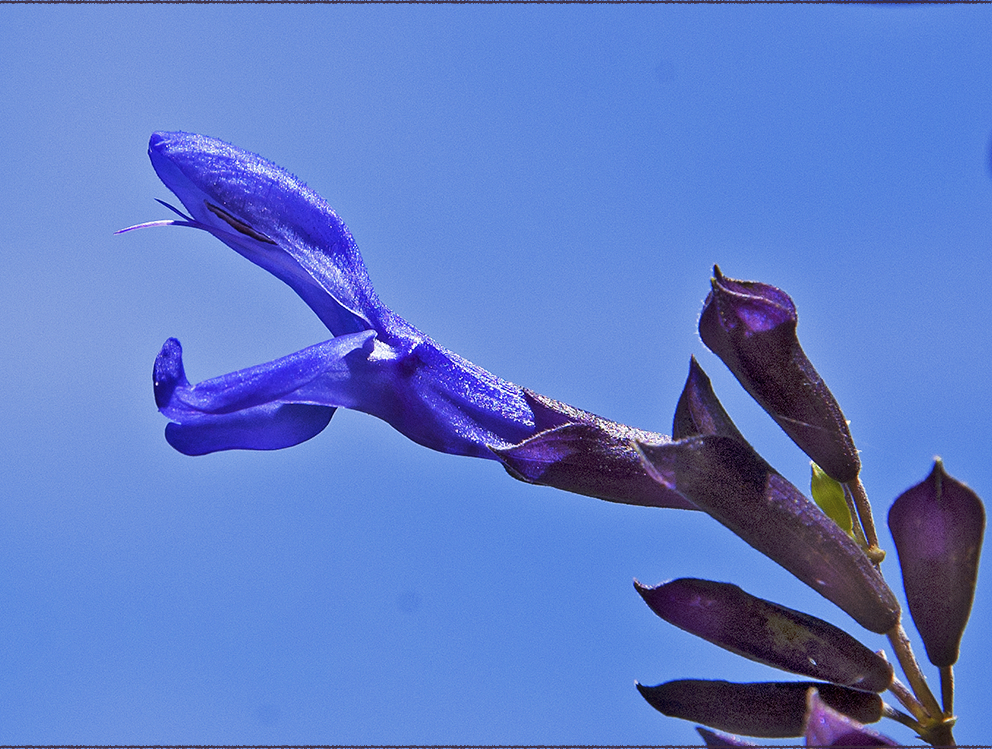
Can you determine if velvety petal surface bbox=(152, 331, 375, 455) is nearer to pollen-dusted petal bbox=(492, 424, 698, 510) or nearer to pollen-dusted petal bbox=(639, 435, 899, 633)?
pollen-dusted petal bbox=(492, 424, 698, 510)

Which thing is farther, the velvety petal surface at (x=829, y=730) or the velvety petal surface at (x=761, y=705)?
the velvety petal surface at (x=761, y=705)

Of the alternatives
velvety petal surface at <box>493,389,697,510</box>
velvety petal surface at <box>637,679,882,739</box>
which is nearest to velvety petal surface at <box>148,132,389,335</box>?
velvety petal surface at <box>493,389,697,510</box>

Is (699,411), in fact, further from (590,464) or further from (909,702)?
(909,702)

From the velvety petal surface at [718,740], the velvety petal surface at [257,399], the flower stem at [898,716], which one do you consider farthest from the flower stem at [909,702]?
the velvety petal surface at [257,399]

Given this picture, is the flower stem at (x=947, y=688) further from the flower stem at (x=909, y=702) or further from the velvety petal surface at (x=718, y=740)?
the velvety petal surface at (x=718, y=740)

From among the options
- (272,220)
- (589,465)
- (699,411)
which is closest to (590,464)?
(589,465)

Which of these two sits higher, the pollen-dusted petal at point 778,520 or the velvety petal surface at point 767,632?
the pollen-dusted petal at point 778,520

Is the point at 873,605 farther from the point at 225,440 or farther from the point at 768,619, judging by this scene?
the point at 225,440
